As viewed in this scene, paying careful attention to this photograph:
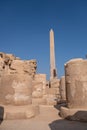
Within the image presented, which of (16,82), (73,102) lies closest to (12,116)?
(16,82)

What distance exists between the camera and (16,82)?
25.1 ft

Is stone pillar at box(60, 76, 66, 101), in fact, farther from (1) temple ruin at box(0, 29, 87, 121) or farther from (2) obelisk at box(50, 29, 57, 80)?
(2) obelisk at box(50, 29, 57, 80)

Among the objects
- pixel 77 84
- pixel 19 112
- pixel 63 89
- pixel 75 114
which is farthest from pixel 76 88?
pixel 63 89

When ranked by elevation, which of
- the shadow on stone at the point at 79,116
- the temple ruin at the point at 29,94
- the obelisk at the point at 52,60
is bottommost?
the shadow on stone at the point at 79,116

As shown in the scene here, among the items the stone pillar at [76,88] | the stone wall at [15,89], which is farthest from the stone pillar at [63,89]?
Result: the stone pillar at [76,88]

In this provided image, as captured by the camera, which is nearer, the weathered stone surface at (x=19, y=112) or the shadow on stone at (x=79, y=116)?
the shadow on stone at (x=79, y=116)

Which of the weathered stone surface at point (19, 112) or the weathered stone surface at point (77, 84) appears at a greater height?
the weathered stone surface at point (77, 84)

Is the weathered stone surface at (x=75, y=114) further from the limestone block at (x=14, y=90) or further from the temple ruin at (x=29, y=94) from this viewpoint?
the limestone block at (x=14, y=90)

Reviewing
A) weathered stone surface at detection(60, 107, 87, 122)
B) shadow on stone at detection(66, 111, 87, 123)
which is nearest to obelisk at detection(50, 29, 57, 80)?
weathered stone surface at detection(60, 107, 87, 122)

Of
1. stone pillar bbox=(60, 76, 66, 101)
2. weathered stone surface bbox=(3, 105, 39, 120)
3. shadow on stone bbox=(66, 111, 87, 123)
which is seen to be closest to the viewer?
shadow on stone bbox=(66, 111, 87, 123)

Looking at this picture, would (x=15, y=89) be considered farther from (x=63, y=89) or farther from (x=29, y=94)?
(x=63, y=89)

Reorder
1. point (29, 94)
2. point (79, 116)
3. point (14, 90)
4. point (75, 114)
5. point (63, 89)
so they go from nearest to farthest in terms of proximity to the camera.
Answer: point (79, 116), point (75, 114), point (14, 90), point (29, 94), point (63, 89)

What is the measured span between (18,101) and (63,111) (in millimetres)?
1791

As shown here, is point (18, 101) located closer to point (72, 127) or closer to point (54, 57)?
point (72, 127)
